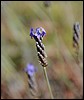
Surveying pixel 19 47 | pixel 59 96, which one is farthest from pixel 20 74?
pixel 59 96

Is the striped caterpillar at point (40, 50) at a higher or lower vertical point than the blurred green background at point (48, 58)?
lower

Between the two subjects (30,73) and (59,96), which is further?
(59,96)

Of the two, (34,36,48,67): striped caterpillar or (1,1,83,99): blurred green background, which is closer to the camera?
(34,36,48,67): striped caterpillar

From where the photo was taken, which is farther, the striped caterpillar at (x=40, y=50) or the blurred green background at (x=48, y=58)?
the blurred green background at (x=48, y=58)

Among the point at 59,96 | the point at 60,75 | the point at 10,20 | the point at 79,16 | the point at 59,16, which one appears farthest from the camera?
the point at 59,16

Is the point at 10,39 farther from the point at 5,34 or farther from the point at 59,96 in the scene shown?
the point at 59,96

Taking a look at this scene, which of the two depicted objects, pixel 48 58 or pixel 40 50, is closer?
pixel 40 50

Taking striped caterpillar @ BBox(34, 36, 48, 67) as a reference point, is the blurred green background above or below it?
above

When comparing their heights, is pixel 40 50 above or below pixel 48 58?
below

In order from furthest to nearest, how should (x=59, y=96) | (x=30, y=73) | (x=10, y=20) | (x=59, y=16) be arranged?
(x=59, y=16) → (x=10, y=20) → (x=59, y=96) → (x=30, y=73)

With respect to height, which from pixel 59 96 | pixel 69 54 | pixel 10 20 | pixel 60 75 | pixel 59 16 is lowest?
pixel 59 96

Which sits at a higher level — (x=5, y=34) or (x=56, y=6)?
(x=56, y=6)
